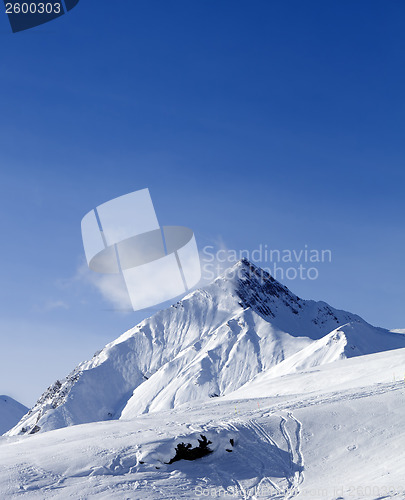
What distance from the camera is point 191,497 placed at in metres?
23.2

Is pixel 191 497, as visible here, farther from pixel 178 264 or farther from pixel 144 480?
pixel 178 264

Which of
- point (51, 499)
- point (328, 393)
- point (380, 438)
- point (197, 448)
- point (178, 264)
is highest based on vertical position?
point (178, 264)

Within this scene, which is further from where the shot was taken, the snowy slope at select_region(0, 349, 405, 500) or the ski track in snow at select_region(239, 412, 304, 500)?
the ski track in snow at select_region(239, 412, 304, 500)

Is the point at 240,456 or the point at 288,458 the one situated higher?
the point at 240,456

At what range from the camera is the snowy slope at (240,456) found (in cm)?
2358

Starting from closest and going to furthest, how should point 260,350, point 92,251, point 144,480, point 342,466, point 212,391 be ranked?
1. point 144,480
2. point 342,466
3. point 92,251
4. point 212,391
5. point 260,350

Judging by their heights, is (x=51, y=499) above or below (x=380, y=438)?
above

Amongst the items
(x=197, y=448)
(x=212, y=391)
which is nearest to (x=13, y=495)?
(x=197, y=448)

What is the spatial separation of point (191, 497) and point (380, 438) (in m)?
11.4

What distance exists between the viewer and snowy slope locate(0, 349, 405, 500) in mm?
23578

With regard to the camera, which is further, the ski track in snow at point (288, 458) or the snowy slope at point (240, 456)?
the ski track in snow at point (288, 458)

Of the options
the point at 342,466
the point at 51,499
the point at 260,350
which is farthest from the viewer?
the point at 260,350

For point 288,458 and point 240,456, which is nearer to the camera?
point 240,456

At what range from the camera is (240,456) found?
27781 millimetres
